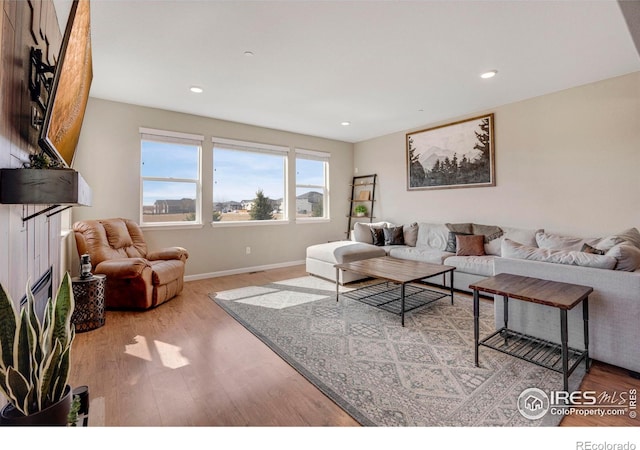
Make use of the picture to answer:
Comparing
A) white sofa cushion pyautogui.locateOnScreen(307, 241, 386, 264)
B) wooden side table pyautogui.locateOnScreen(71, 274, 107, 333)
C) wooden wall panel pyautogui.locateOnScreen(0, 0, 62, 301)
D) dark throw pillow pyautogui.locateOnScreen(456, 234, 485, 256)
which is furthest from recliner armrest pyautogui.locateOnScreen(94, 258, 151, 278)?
dark throw pillow pyautogui.locateOnScreen(456, 234, 485, 256)

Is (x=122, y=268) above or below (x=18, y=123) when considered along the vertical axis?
below

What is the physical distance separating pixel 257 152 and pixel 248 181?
1.73 ft

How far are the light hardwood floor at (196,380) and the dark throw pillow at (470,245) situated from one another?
6.67 ft

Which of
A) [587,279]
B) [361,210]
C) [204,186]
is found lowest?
[587,279]

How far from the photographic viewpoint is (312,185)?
5934mm

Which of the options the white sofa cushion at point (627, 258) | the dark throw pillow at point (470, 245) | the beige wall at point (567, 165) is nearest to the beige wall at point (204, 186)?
the beige wall at point (567, 165)

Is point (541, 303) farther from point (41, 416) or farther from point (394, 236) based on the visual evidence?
point (394, 236)

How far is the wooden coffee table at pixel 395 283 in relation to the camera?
2.99m

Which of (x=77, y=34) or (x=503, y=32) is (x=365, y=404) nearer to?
(x=77, y=34)

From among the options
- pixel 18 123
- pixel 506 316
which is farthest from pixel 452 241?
pixel 18 123

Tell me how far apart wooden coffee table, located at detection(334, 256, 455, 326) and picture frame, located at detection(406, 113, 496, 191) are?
1.88 metres

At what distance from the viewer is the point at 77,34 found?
147cm

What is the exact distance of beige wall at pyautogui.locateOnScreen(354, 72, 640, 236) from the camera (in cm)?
318

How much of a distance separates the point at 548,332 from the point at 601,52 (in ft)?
8.54
